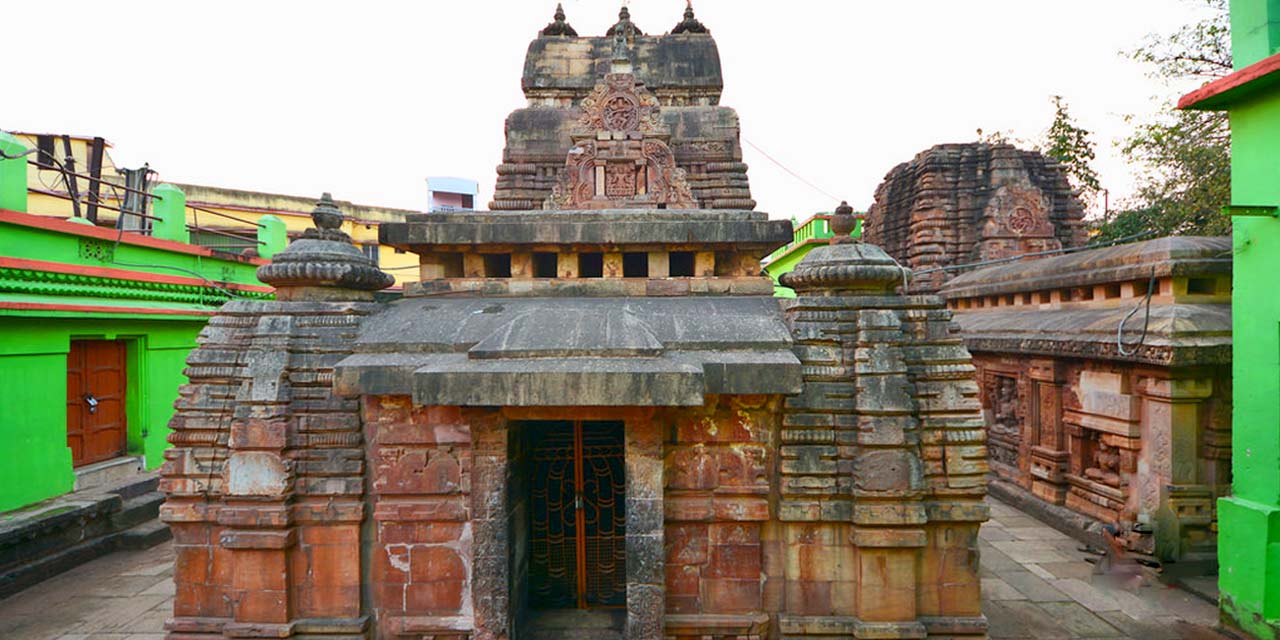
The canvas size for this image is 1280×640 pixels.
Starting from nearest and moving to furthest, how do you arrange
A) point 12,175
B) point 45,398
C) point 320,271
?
point 320,271 < point 12,175 < point 45,398

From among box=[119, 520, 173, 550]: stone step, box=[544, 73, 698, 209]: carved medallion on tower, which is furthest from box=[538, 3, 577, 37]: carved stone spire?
box=[119, 520, 173, 550]: stone step

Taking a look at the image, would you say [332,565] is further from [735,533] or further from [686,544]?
[735,533]

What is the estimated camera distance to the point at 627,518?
584cm

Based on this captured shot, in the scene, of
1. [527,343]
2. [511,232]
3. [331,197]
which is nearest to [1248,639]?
[527,343]

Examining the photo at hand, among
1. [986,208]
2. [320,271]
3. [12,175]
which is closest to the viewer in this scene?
[320,271]

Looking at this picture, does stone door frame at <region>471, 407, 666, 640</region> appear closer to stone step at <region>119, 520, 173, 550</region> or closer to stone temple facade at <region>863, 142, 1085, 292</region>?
stone step at <region>119, 520, 173, 550</region>

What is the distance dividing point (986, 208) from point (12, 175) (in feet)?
66.7

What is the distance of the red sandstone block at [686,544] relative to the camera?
19.8 ft

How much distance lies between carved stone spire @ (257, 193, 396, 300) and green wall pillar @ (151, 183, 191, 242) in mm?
9126

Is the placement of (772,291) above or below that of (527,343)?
above

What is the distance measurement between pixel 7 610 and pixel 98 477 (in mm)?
3227

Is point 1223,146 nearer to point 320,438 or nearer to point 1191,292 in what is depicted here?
→ point 1191,292

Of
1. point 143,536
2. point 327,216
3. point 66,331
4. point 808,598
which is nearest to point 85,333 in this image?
point 66,331

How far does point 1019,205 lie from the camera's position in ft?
54.6
